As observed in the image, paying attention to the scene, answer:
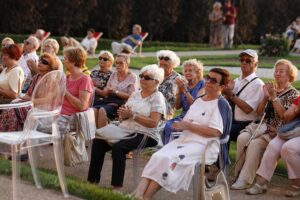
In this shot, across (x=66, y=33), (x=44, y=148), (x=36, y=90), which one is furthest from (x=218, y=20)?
(x=36, y=90)

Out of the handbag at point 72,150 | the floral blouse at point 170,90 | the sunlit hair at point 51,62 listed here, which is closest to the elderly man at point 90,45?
the floral blouse at point 170,90

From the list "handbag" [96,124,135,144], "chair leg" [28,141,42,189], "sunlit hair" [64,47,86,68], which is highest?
"sunlit hair" [64,47,86,68]

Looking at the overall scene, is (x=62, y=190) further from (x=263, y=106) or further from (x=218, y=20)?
(x=218, y=20)

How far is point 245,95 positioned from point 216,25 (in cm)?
1971

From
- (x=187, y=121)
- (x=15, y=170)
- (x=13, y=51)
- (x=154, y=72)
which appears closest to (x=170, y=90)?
(x=154, y=72)

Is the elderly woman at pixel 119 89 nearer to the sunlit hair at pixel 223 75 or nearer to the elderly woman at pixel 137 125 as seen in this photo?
the elderly woman at pixel 137 125

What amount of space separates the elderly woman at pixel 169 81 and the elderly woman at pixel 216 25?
1823cm

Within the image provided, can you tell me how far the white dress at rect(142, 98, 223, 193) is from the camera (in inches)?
230

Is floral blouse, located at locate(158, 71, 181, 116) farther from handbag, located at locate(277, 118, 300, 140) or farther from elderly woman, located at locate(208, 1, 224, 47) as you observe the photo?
elderly woman, located at locate(208, 1, 224, 47)

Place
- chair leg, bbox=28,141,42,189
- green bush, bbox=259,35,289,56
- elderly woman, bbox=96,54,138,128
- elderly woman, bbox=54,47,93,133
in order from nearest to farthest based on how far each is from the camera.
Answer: chair leg, bbox=28,141,42,189
elderly woman, bbox=54,47,93,133
elderly woman, bbox=96,54,138,128
green bush, bbox=259,35,289,56

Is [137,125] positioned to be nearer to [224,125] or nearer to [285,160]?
[224,125]

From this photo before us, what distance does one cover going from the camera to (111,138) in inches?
263

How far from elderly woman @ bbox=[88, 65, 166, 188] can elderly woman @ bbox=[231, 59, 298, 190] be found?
0.91 metres

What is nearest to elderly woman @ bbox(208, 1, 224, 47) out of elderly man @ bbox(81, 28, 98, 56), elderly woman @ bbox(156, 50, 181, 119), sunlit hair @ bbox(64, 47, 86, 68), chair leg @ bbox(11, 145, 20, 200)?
elderly man @ bbox(81, 28, 98, 56)
